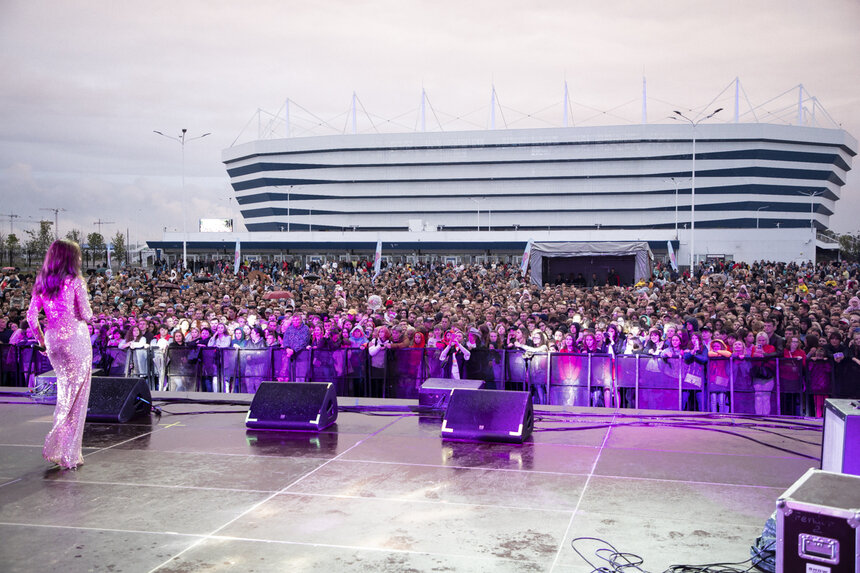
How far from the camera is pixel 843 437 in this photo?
518cm

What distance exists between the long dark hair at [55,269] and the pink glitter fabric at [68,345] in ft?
0.16

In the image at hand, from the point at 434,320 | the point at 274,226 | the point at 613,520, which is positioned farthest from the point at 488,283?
the point at 274,226

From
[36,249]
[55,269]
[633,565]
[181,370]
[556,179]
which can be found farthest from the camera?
[556,179]

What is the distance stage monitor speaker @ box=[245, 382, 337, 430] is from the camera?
8695 millimetres

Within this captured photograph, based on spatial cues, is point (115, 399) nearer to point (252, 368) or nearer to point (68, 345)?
point (68, 345)

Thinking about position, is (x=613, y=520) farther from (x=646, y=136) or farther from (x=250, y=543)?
(x=646, y=136)

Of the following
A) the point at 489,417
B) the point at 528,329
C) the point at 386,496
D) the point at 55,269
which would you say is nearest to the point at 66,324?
the point at 55,269

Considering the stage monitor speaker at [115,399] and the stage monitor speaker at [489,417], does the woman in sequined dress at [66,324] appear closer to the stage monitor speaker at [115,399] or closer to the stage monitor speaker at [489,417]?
the stage monitor speaker at [115,399]

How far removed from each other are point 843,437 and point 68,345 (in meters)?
6.51

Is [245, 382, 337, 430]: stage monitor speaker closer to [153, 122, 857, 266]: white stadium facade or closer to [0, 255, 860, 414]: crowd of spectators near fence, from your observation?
[0, 255, 860, 414]: crowd of spectators near fence

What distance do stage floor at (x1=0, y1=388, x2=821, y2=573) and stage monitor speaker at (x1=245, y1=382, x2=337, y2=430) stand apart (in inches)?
6.2

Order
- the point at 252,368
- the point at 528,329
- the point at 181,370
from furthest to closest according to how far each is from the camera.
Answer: the point at 528,329 → the point at 181,370 → the point at 252,368

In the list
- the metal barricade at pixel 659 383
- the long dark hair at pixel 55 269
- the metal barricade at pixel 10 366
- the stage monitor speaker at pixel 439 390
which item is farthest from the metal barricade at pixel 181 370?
the metal barricade at pixel 659 383

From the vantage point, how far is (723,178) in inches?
3612
